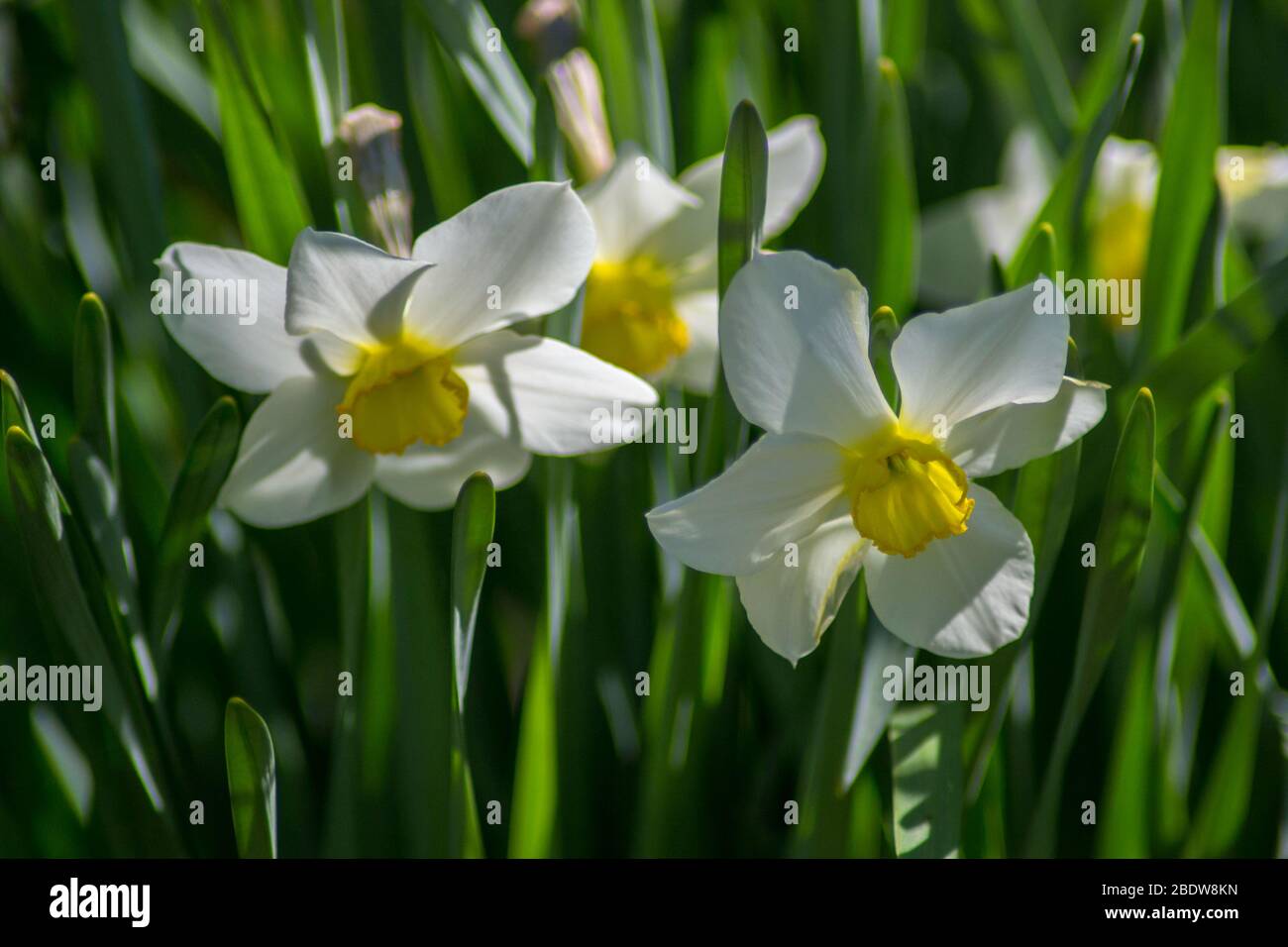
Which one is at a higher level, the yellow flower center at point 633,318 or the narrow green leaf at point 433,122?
the narrow green leaf at point 433,122

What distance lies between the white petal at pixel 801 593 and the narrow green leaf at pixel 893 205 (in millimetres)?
278

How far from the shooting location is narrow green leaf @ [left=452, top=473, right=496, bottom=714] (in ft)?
1.88

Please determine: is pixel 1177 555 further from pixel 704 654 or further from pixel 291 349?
pixel 291 349

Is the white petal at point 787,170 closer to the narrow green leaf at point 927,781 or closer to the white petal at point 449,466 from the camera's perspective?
the white petal at point 449,466

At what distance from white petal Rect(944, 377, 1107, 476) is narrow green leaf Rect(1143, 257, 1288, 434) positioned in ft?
0.44

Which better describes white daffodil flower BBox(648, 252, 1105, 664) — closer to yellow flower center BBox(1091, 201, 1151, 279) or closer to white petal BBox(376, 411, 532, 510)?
white petal BBox(376, 411, 532, 510)

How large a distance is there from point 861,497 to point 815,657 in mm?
223

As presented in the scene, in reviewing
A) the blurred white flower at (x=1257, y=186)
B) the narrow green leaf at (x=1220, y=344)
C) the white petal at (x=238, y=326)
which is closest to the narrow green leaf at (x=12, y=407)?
the white petal at (x=238, y=326)

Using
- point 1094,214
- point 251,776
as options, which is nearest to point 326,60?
point 251,776

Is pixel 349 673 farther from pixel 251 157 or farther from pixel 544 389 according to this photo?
pixel 251 157

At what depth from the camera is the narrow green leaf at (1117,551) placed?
1.92ft

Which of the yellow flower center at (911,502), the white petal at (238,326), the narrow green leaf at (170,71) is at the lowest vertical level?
the yellow flower center at (911,502)

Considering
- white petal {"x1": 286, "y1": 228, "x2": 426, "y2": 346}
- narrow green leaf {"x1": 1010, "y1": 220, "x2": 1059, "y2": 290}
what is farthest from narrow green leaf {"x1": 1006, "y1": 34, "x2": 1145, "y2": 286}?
white petal {"x1": 286, "y1": 228, "x2": 426, "y2": 346}
